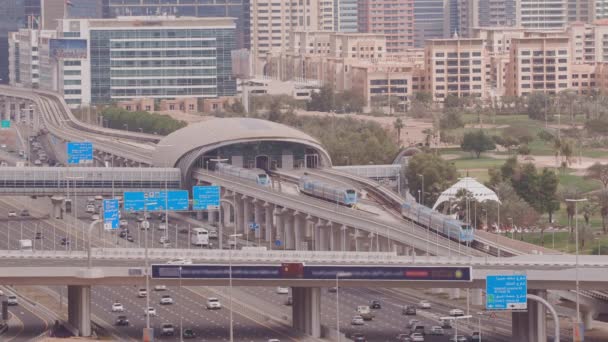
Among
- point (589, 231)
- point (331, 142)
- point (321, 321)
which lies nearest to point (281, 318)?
point (321, 321)

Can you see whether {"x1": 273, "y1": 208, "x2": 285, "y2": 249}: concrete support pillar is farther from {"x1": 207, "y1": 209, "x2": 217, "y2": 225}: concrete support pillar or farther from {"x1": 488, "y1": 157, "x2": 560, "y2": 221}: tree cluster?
{"x1": 488, "y1": 157, "x2": 560, "y2": 221}: tree cluster

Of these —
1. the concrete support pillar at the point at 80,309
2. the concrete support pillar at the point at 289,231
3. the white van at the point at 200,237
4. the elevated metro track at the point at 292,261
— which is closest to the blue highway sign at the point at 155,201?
the white van at the point at 200,237

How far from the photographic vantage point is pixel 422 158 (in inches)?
6240

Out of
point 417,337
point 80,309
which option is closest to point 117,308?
point 80,309

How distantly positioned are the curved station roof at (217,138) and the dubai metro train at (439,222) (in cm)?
3073

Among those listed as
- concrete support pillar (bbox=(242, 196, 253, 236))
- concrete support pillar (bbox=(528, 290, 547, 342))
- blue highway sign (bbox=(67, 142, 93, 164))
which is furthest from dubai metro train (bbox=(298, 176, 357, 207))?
concrete support pillar (bbox=(528, 290, 547, 342))

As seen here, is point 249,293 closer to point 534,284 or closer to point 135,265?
point 135,265

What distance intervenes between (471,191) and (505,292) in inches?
2507

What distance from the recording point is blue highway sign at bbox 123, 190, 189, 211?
120m

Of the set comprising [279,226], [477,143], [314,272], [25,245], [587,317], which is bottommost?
[587,317]

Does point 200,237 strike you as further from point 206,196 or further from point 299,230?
point 206,196

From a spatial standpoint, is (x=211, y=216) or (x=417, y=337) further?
(x=211, y=216)

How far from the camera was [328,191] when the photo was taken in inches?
5487

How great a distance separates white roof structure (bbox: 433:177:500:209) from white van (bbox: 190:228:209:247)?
53.6 ft
